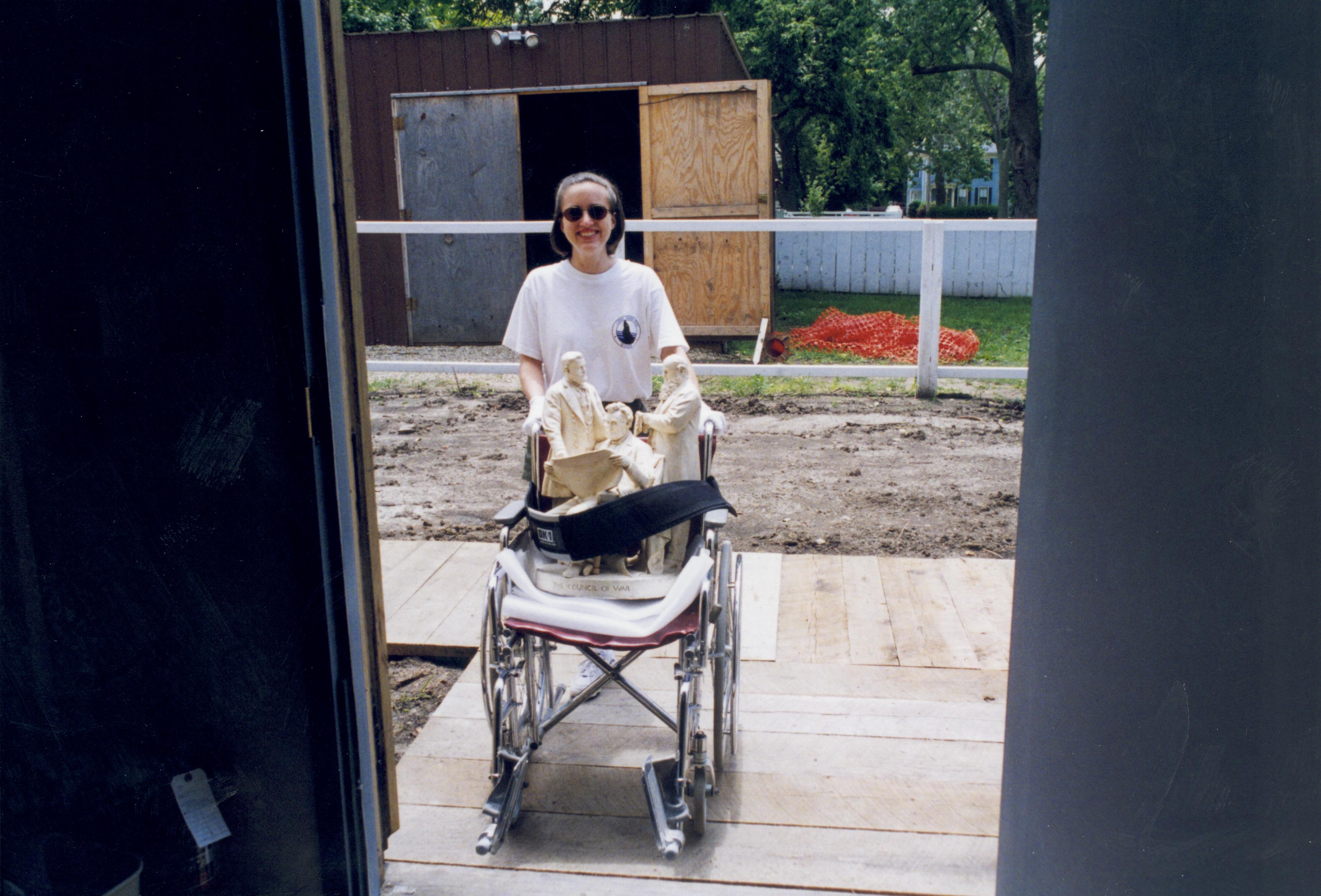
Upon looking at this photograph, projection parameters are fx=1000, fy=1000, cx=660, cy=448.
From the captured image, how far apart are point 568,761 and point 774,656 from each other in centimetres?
96

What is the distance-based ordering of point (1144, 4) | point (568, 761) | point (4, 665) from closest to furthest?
point (1144, 4) → point (4, 665) → point (568, 761)

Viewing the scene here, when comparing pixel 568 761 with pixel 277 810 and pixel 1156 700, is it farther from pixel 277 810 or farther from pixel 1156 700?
pixel 1156 700

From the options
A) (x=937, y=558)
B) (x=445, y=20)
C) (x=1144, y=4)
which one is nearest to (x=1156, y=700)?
(x=1144, y=4)

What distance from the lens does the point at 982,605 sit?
3.98m

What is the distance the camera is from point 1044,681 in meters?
1.17

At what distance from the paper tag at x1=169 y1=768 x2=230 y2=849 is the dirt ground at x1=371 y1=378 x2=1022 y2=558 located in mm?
3035

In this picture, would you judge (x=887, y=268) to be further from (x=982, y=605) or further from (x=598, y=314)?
(x=598, y=314)

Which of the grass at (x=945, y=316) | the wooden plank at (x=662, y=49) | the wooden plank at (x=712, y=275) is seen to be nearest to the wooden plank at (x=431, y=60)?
the wooden plank at (x=662, y=49)

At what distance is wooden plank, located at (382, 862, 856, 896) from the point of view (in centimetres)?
233

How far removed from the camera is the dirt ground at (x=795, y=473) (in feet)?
15.9

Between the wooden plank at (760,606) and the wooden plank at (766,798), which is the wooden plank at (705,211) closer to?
the wooden plank at (760,606)

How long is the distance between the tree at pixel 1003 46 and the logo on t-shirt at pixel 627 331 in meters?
14.7

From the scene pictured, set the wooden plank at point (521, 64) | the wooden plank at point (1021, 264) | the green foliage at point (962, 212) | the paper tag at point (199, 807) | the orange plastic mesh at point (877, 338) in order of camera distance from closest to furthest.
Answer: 1. the paper tag at point (199, 807)
2. the orange plastic mesh at point (877, 338)
3. the wooden plank at point (521, 64)
4. the wooden plank at point (1021, 264)
5. the green foliage at point (962, 212)

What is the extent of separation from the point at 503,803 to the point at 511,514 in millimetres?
770
